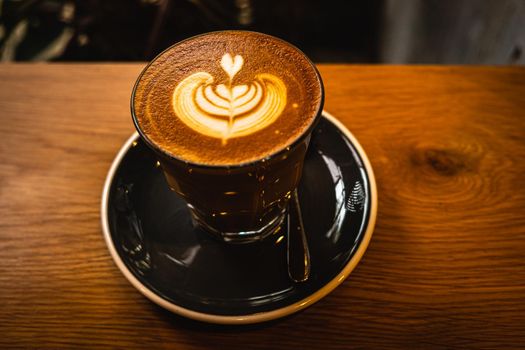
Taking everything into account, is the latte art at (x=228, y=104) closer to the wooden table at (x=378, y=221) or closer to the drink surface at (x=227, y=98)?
the drink surface at (x=227, y=98)

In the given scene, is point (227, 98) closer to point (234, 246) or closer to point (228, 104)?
point (228, 104)

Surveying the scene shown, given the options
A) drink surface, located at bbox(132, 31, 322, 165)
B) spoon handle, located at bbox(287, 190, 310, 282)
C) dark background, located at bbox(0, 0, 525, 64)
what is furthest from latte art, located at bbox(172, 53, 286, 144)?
dark background, located at bbox(0, 0, 525, 64)

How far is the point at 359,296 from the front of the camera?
0.63m

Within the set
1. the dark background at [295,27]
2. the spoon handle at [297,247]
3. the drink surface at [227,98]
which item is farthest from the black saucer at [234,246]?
the dark background at [295,27]

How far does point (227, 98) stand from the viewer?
2.12ft

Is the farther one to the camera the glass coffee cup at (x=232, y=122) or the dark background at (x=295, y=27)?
the dark background at (x=295, y=27)

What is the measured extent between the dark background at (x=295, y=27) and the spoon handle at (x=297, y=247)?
0.91 m

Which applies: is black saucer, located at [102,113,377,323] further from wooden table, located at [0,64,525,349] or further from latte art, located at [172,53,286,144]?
latte art, located at [172,53,286,144]

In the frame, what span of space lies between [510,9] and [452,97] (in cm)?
57

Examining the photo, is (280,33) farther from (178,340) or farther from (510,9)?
(178,340)

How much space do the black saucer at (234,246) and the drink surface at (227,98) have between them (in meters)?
0.17

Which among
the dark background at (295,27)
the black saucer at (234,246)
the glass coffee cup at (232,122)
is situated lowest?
the dark background at (295,27)

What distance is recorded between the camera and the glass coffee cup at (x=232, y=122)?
22.3 inches

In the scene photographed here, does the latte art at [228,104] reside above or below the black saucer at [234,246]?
above
